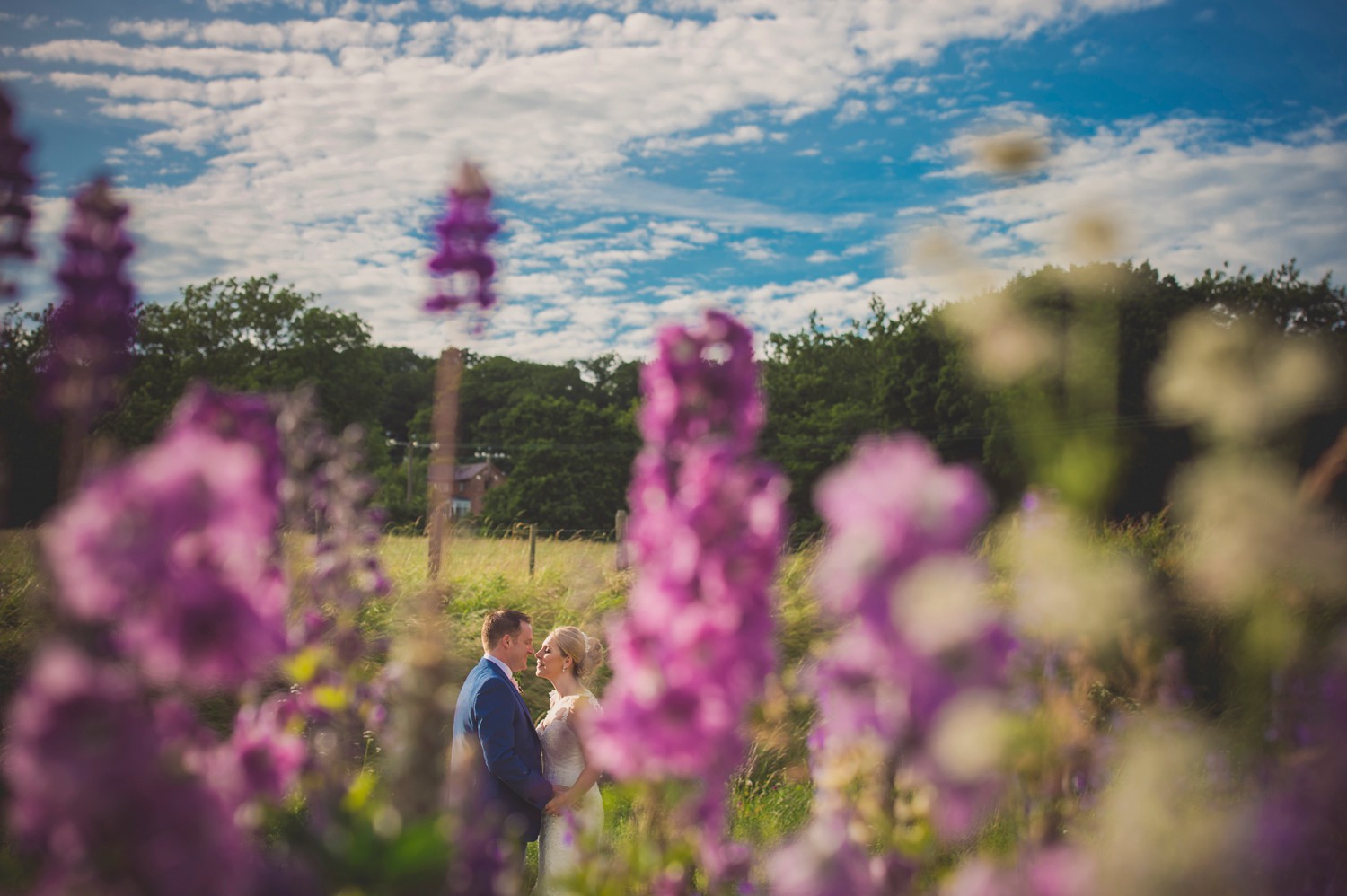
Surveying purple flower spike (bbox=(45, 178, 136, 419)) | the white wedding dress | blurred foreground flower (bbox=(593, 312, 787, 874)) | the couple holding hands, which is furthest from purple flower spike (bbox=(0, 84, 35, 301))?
the white wedding dress

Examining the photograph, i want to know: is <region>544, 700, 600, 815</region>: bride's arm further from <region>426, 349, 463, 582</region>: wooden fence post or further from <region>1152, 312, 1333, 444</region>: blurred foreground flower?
<region>1152, 312, 1333, 444</region>: blurred foreground flower

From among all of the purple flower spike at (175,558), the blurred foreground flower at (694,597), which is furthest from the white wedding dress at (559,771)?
the purple flower spike at (175,558)

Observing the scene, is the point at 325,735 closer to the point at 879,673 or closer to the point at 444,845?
the point at 444,845

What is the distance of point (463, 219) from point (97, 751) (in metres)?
1.54

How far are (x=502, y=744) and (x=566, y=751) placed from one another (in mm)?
733

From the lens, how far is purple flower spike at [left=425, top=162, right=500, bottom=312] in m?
2.35

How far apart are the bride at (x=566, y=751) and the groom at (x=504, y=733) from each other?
107 mm

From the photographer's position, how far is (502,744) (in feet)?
17.9

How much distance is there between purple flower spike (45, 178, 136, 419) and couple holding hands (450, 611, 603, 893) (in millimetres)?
3572

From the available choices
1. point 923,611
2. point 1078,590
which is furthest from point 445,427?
point 1078,590

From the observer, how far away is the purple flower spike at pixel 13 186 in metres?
2.33

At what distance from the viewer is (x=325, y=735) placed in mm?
3182

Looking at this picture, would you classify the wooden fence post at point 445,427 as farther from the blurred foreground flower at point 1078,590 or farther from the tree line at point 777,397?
the tree line at point 777,397

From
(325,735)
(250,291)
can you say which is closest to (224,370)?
(250,291)
